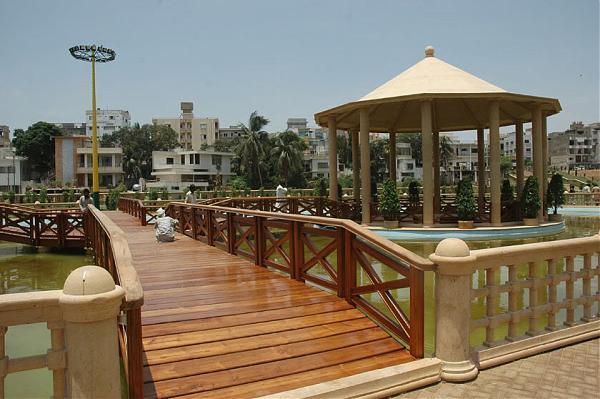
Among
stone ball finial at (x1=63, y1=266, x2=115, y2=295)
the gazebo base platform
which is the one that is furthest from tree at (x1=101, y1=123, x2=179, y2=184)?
stone ball finial at (x1=63, y1=266, x2=115, y2=295)

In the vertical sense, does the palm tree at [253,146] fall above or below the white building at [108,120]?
below

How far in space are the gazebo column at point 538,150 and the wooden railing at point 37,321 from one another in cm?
2104

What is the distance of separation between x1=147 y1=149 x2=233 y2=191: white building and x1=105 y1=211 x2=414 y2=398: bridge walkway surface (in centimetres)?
5410

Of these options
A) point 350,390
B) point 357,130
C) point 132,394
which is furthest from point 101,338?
point 357,130

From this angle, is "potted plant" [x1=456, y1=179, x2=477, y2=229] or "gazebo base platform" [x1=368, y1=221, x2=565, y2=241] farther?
"potted plant" [x1=456, y1=179, x2=477, y2=229]

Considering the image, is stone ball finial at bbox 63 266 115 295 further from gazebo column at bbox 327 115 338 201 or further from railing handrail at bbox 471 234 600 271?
gazebo column at bbox 327 115 338 201

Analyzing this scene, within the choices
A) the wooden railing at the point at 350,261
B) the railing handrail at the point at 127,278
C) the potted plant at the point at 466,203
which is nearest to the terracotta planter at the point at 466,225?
the potted plant at the point at 466,203

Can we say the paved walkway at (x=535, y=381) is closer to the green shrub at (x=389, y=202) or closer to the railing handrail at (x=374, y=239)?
the railing handrail at (x=374, y=239)

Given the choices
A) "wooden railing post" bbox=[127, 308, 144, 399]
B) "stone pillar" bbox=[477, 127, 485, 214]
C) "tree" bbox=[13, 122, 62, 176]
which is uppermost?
"tree" bbox=[13, 122, 62, 176]

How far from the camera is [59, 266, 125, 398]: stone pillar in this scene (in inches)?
121

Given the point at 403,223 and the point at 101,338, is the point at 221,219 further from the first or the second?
the point at 403,223

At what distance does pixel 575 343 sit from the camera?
5402 mm

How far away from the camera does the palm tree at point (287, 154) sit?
187ft

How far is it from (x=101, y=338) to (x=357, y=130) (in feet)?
75.7
